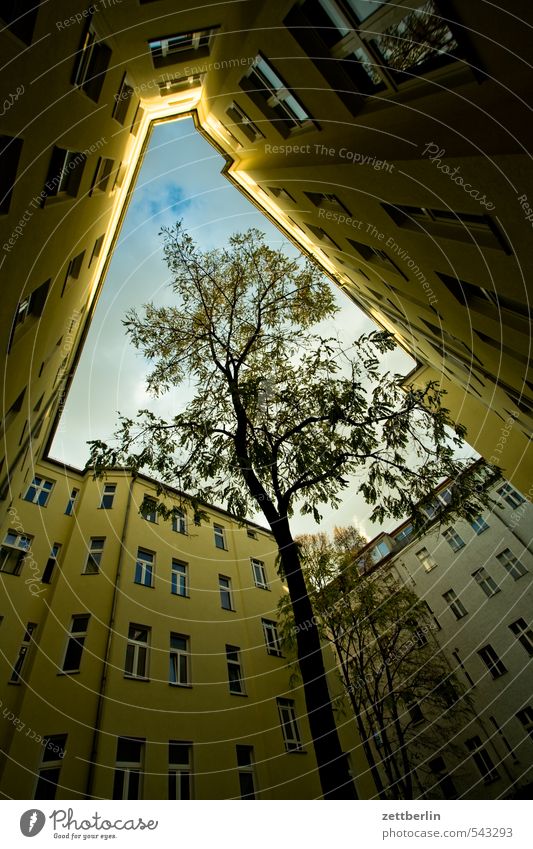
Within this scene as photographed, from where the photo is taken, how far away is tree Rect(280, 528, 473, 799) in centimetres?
2017

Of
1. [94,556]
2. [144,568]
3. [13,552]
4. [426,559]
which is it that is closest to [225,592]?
[144,568]

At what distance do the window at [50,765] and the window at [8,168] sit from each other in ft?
52.5

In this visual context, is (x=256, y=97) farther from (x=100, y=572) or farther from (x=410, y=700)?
(x=410, y=700)

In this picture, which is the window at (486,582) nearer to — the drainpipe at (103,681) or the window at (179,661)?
the window at (179,661)

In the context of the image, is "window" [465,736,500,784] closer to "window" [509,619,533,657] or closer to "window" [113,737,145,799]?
"window" [509,619,533,657]

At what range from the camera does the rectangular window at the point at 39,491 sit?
781 inches

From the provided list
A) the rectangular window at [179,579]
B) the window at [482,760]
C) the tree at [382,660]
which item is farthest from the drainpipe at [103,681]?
the window at [482,760]

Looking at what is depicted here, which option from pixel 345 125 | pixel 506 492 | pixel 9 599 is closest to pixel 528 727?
pixel 506 492

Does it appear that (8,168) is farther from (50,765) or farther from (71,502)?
(71,502)

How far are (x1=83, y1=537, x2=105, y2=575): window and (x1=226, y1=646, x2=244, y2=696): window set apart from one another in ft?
25.6

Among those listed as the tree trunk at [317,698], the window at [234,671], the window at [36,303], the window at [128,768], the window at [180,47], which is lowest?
the tree trunk at [317,698]

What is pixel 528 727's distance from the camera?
2338 centimetres

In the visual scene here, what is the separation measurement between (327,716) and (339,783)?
917 mm

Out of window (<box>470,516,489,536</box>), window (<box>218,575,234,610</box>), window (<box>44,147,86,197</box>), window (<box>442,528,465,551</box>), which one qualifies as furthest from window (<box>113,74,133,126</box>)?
window (<box>442,528,465,551</box>)
